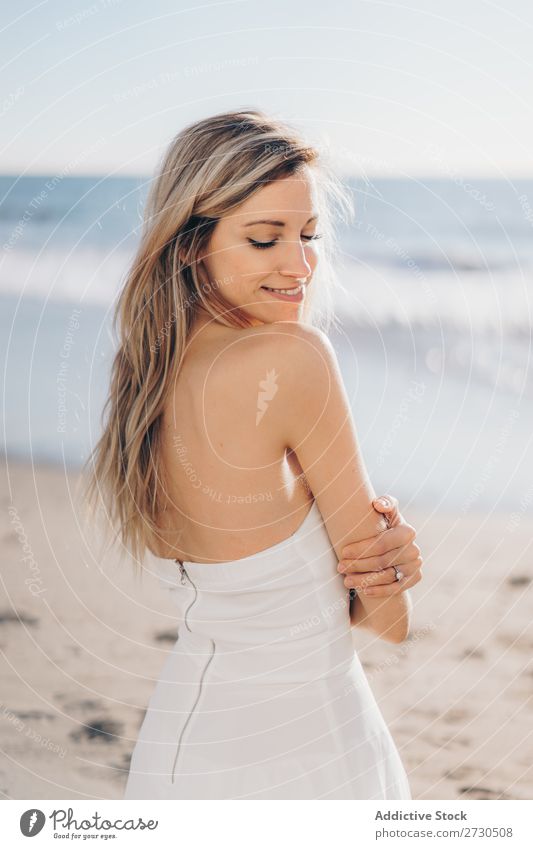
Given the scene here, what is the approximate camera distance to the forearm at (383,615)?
158 centimetres

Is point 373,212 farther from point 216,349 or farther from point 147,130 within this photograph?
point 216,349

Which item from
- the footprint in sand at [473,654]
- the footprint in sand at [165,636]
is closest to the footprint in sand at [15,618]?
the footprint in sand at [165,636]

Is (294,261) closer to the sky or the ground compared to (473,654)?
closer to the sky

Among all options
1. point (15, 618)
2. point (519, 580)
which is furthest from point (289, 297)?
point (519, 580)

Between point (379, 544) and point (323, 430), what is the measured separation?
0.66ft

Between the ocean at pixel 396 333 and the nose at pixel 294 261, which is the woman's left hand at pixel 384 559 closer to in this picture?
the nose at pixel 294 261

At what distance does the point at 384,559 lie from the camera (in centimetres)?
155

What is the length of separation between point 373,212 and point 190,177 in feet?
32.9

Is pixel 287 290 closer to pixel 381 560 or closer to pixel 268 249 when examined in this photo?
pixel 268 249

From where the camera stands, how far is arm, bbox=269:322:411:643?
4.71 feet

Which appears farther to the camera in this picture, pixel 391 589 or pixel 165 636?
pixel 165 636

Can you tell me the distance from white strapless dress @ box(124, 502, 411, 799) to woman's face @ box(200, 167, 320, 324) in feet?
1.07

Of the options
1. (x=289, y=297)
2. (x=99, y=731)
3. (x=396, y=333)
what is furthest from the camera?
(x=396, y=333)
